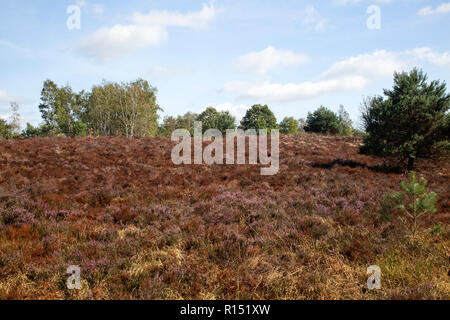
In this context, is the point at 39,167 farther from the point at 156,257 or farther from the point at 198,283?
the point at 198,283

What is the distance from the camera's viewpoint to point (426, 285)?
141 inches

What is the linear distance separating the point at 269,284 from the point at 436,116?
1470 centimetres

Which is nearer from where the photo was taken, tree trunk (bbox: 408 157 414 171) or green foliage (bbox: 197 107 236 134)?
tree trunk (bbox: 408 157 414 171)

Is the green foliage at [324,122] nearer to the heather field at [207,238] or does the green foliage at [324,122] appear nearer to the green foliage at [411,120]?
the green foliage at [411,120]

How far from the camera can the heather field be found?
3.86 metres

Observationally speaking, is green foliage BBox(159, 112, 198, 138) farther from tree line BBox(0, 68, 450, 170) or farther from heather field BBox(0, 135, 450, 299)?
heather field BBox(0, 135, 450, 299)

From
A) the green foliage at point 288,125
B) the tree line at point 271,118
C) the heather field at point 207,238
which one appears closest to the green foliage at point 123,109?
the tree line at point 271,118

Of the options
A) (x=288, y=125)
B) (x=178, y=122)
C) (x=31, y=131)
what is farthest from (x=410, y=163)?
(x=178, y=122)

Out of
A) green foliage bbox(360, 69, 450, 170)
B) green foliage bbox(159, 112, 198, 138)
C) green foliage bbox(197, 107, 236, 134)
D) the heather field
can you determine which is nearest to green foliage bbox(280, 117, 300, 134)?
green foliage bbox(197, 107, 236, 134)

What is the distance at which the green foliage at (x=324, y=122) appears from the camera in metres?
39.2

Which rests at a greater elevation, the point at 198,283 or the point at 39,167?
the point at 39,167

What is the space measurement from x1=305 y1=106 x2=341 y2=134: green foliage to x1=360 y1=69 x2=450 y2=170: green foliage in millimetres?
24900

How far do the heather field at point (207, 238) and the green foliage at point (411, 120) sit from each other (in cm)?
237
